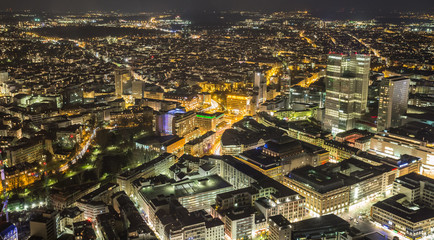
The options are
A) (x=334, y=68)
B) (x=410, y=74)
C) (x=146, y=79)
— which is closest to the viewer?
(x=334, y=68)

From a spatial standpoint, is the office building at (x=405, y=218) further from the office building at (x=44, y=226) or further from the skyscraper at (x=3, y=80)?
the skyscraper at (x=3, y=80)

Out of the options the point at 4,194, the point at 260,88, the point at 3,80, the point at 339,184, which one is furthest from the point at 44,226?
the point at 3,80

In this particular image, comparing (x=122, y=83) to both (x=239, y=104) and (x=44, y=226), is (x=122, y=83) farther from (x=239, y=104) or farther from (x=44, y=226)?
(x=44, y=226)

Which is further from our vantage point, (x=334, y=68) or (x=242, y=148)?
(x=334, y=68)

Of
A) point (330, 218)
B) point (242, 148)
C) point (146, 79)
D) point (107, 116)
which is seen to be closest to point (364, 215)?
point (330, 218)

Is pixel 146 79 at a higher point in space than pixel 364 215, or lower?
higher

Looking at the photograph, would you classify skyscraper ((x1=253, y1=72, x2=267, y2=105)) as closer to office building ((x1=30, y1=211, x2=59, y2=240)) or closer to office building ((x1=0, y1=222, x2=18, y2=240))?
office building ((x1=30, y1=211, x2=59, y2=240))

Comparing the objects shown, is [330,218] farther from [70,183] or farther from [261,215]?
[70,183]

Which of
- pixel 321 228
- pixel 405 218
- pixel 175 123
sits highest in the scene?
pixel 175 123
